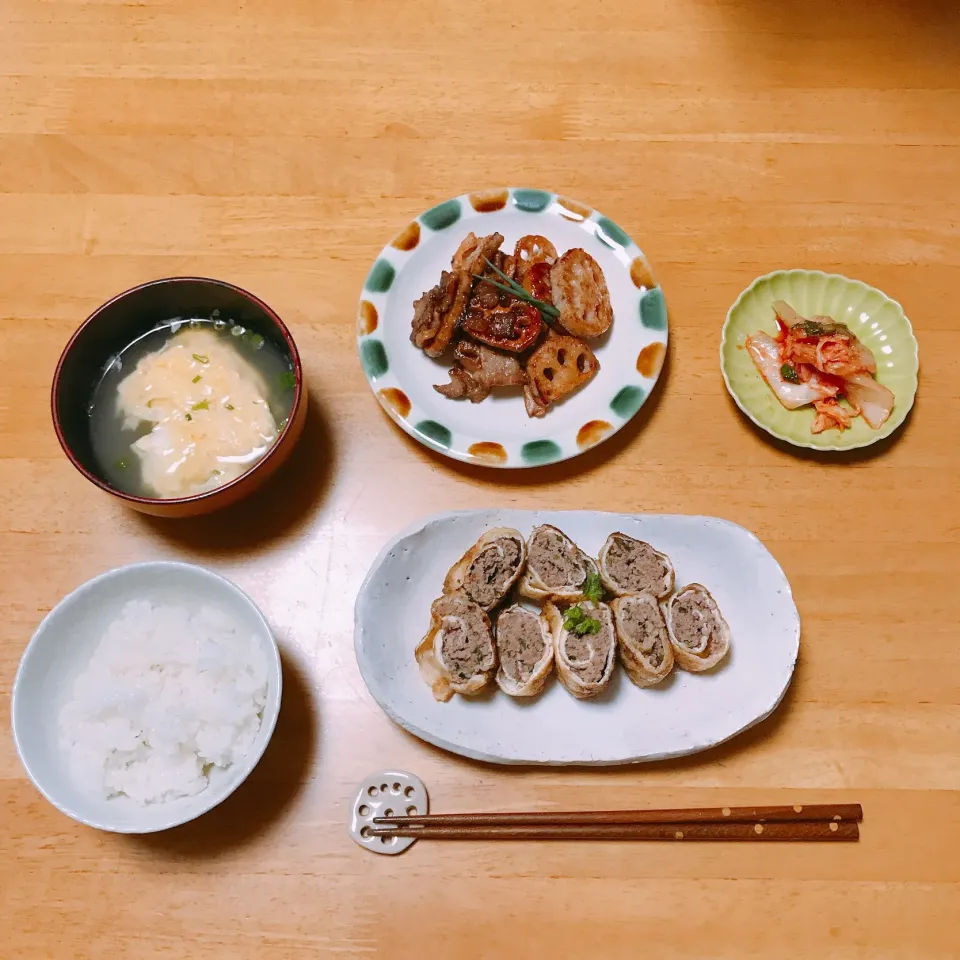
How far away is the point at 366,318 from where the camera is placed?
1.95m

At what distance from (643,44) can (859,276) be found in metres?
0.96

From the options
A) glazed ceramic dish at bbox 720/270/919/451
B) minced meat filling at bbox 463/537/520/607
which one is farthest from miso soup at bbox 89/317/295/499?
glazed ceramic dish at bbox 720/270/919/451

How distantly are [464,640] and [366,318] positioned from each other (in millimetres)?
829

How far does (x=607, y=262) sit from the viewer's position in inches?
80.5

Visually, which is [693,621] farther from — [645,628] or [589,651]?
[589,651]

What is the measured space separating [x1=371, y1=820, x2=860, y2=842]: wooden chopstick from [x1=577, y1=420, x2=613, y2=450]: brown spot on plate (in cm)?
83

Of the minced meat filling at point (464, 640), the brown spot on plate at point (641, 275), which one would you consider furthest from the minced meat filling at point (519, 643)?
the brown spot on plate at point (641, 275)

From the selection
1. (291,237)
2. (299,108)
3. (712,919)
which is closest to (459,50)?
(299,108)

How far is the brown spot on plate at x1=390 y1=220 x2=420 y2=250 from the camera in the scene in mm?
2035

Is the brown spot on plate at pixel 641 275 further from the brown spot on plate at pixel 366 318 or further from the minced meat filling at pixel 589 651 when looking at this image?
the minced meat filling at pixel 589 651

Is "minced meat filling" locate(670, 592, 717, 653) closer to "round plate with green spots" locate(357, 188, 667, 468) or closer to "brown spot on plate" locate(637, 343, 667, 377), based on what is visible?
"round plate with green spots" locate(357, 188, 667, 468)

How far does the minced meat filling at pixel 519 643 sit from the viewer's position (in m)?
1.70

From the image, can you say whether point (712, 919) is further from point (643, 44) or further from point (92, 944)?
point (643, 44)

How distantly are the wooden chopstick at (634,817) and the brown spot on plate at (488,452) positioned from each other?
77cm
